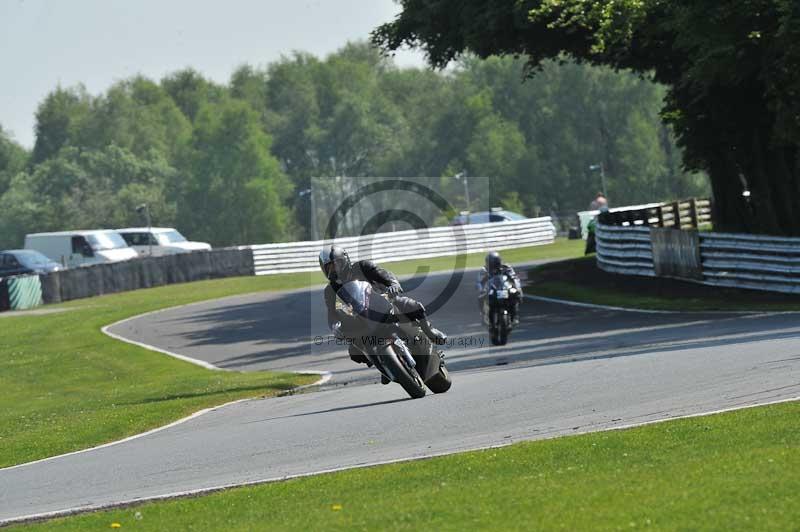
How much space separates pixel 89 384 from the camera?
2312cm

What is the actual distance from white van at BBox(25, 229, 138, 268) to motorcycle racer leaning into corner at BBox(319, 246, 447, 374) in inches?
1789

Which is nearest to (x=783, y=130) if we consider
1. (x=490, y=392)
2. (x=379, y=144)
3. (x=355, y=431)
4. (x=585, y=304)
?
(x=585, y=304)

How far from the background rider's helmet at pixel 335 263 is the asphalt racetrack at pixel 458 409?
1.37 m

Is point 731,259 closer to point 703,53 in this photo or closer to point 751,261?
point 751,261

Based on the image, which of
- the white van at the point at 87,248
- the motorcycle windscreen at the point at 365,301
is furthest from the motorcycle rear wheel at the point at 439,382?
the white van at the point at 87,248

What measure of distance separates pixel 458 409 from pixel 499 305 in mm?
7920

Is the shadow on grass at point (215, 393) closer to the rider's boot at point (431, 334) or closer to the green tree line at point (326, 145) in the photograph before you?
the rider's boot at point (431, 334)

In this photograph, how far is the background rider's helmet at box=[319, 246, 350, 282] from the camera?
12.8 metres

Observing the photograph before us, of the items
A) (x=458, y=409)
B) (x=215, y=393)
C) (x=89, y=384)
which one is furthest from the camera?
(x=89, y=384)

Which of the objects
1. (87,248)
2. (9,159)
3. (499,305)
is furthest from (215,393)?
(9,159)

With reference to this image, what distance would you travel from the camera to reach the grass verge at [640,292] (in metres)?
24.4

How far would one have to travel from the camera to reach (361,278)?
13.0m

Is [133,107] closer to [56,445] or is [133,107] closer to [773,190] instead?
[773,190]

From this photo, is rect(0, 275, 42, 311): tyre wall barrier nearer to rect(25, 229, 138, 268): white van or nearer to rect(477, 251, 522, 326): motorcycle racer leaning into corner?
rect(25, 229, 138, 268): white van
